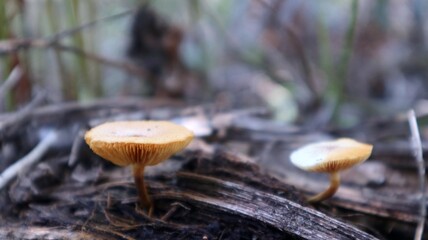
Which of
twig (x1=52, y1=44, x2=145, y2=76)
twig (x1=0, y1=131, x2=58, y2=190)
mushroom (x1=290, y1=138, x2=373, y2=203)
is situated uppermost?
twig (x1=52, y1=44, x2=145, y2=76)

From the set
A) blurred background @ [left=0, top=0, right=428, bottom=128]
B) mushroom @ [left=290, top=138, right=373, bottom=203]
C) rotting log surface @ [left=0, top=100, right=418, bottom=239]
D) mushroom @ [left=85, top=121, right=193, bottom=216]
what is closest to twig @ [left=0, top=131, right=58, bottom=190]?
rotting log surface @ [left=0, top=100, right=418, bottom=239]

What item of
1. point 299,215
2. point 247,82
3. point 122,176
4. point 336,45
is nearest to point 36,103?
point 122,176

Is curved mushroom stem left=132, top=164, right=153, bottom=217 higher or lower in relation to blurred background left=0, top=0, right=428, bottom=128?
lower

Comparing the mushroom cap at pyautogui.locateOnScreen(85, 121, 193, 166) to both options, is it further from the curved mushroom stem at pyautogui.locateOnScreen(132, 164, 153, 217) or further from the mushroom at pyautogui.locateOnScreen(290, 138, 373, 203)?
the mushroom at pyautogui.locateOnScreen(290, 138, 373, 203)

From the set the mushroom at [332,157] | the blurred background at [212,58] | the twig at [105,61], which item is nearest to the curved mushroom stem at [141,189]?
the mushroom at [332,157]

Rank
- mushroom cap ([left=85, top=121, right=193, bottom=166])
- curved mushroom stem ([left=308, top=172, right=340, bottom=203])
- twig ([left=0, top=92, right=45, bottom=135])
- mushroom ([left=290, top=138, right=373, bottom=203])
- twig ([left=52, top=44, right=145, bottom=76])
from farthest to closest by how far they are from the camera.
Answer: twig ([left=52, top=44, right=145, bottom=76]) < twig ([left=0, top=92, right=45, bottom=135]) < curved mushroom stem ([left=308, top=172, right=340, bottom=203]) < mushroom ([left=290, top=138, right=373, bottom=203]) < mushroom cap ([left=85, top=121, right=193, bottom=166])

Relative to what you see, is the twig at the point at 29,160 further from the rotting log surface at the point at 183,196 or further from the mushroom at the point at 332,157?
the mushroom at the point at 332,157

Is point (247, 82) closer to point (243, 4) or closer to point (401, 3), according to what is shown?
point (243, 4)
